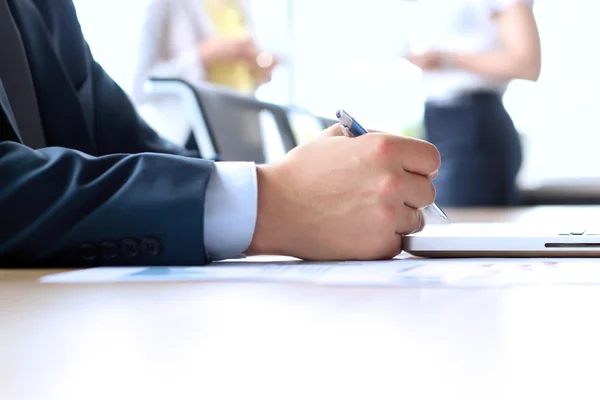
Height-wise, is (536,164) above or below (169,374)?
below

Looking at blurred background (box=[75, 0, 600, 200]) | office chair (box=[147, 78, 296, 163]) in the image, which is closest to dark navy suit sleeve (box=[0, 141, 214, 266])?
office chair (box=[147, 78, 296, 163])

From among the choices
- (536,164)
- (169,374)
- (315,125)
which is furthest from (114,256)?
(536,164)

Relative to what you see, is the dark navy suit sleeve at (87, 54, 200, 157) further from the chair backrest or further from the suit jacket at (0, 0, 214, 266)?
the chair backrest

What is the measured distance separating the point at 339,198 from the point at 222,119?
1.24 metres

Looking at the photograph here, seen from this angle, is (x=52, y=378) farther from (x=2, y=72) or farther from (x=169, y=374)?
(x=2, y=72)

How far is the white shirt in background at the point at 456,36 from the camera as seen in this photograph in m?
A: 1.73

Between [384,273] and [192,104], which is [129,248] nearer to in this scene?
[384,273]

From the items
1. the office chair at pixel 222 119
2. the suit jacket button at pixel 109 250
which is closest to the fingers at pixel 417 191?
the suit jacket button at pixel 109 250

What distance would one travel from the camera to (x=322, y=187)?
66cm

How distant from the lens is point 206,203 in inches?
26.6

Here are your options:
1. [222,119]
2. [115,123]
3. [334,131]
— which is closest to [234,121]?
[222,119]

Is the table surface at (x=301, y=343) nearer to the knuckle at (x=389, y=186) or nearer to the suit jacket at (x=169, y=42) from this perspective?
the knuckle at (x=389, y=186)

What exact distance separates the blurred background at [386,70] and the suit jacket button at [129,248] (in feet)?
5.28

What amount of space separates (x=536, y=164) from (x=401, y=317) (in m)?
3.60
